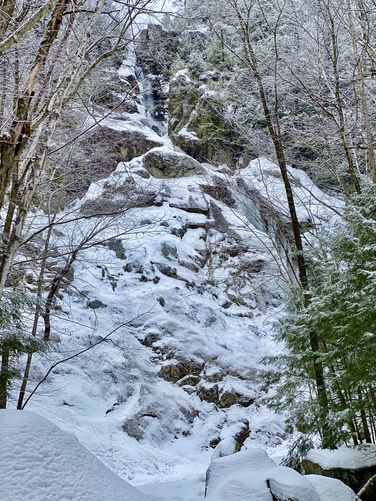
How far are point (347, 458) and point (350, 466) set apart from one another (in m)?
0.22

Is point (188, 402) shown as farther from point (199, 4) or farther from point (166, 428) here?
point (199, 4)

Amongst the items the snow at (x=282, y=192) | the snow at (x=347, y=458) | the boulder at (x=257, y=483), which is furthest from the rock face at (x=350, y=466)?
the snow at (x=282, y=192)

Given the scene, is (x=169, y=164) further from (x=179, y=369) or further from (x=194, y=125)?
Result: (x=179, y=369)

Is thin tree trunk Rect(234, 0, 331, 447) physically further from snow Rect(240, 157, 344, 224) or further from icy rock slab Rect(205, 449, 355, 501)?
icy rock slab Rect(205, 449, 355, 501)

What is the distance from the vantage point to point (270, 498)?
3.14 m

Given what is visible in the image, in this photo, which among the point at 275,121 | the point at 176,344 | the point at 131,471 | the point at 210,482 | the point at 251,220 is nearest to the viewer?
the point at 210,482

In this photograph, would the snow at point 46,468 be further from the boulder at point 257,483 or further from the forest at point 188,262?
the boulder at point 257,483

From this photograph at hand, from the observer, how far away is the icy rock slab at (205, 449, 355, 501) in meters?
3.23

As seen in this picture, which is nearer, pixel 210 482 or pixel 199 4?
pixel 210 482

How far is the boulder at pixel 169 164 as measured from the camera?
20.8 meters

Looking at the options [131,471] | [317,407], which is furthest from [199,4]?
[131,471]

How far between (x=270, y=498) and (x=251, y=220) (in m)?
17.2

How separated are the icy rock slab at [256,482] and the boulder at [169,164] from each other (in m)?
17.5

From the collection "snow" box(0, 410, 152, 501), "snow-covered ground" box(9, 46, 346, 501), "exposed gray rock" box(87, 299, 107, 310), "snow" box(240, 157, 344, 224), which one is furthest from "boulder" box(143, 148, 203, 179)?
"snow" box(0, 410, 152, 501)
